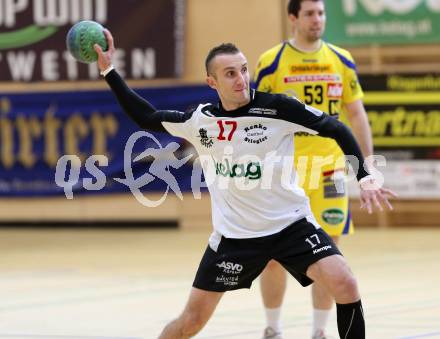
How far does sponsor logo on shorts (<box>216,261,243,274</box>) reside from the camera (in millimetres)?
6051

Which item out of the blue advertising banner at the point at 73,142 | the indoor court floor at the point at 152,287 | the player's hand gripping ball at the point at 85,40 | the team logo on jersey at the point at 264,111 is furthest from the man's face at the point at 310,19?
the blue advertising banner at the point at 73,142

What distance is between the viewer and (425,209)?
1616cm

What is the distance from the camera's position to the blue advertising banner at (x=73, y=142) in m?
16.5

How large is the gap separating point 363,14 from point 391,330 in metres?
9.13

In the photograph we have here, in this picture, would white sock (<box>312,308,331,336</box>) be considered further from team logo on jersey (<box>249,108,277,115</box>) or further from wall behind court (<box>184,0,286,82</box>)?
wall behind court (<box>184,0,286,82</box>)

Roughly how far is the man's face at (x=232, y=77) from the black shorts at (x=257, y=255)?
31.5 inches

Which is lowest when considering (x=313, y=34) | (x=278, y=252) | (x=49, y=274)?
(x=49, y=274)

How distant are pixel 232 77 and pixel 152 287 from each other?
4.82 metres

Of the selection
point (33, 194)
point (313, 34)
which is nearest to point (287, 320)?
point (313, 34)

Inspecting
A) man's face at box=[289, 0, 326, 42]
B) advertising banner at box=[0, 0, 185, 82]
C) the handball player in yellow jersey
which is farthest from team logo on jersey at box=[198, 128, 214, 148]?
advertising banner at box=[0, 0, 185, 82]

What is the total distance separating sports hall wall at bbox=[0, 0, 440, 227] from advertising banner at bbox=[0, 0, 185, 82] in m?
0.02

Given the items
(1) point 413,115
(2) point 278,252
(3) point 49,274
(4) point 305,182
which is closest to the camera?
(2) point 278,252

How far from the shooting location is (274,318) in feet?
25.0

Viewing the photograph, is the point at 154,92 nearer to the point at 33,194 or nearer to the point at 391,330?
the point at 33,194
